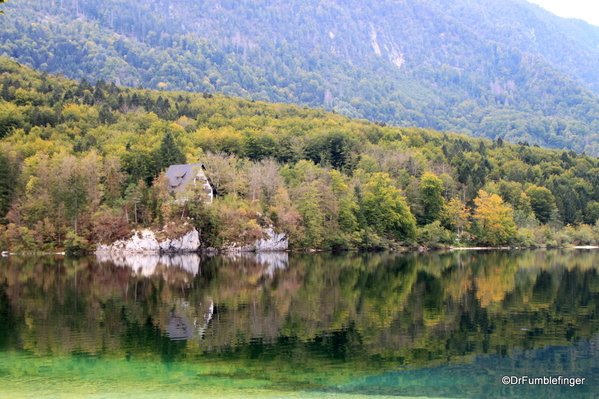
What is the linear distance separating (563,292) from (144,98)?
5925 inches

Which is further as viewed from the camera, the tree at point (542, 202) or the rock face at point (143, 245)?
the tree at point (542, 202)

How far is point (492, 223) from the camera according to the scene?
4665 inches

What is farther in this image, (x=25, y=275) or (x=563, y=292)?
(x=25, y=275)

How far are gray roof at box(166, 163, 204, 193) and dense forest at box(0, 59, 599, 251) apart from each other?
2994 mm

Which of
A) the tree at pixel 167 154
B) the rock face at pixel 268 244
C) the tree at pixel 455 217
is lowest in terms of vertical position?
the rock face at pixel 268 244

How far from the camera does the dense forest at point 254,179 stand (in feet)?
300

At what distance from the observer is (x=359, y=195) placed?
110m

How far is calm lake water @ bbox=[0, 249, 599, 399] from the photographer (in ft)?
62.7

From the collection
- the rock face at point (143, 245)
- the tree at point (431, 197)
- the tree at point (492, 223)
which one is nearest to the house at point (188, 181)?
the rock face at point (143, 245)

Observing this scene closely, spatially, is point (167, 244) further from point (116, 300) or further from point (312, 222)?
point (116, 300)

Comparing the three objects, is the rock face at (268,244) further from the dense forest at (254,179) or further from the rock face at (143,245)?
the rock face at (143,245)

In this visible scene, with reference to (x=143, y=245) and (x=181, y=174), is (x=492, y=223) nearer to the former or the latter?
(x=181, y=174)

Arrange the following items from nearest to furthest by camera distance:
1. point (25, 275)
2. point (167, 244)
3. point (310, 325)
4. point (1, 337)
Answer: point (1, 337), point (310, 325), point (25, 275), point (167, 244)

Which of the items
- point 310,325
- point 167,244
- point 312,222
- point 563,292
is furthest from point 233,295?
point 312,222
